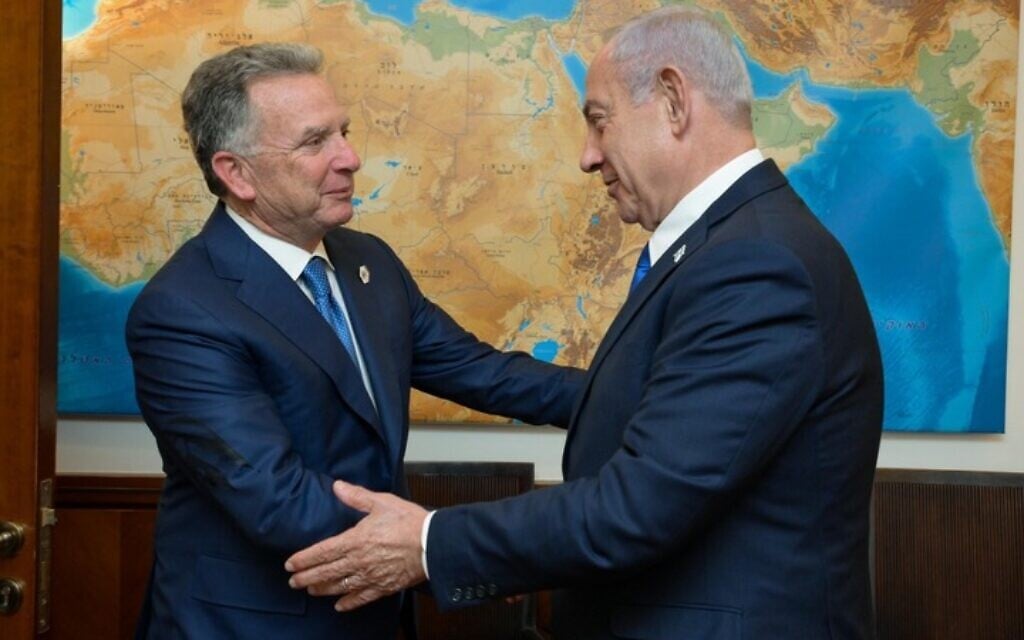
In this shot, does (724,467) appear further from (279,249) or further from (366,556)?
(279,249)

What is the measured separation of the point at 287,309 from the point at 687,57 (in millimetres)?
784

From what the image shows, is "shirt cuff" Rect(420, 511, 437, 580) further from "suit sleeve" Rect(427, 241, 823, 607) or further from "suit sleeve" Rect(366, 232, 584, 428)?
"suit sleeve" Rect(366, 232, 584, 428)

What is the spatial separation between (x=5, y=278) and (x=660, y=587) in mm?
1141

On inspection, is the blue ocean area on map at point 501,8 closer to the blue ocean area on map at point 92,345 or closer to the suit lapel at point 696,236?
the blue ocean area on map at point 92,345

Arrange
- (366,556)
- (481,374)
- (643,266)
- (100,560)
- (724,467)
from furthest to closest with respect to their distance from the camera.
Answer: (100,560) < (481,374) < (643,266) < (366,556) < (724,467)

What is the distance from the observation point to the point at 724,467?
1567 millimetres

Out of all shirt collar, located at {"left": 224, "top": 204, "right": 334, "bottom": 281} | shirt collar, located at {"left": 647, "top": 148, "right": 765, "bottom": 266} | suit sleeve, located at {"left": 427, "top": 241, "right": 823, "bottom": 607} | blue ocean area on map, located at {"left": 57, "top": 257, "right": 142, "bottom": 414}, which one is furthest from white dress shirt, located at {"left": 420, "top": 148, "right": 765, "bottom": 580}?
blue ocean area on map, located at {"left": 57, "top": 257, "right": 142, "bottom": 414}

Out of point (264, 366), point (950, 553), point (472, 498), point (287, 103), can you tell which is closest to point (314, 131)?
point (287, 103)

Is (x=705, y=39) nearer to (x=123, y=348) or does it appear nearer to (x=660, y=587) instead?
(x=660, y=587)

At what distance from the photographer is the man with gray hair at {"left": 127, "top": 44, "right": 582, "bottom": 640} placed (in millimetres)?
1930

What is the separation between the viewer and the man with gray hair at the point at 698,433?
1574 millimetres

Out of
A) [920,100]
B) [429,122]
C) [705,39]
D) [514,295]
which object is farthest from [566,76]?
[705,39]

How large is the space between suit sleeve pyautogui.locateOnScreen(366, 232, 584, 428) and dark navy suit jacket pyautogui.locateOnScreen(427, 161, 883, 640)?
2.33 ft

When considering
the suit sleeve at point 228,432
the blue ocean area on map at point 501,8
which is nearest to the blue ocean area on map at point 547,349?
the blue ocean area on map at point 501,8
